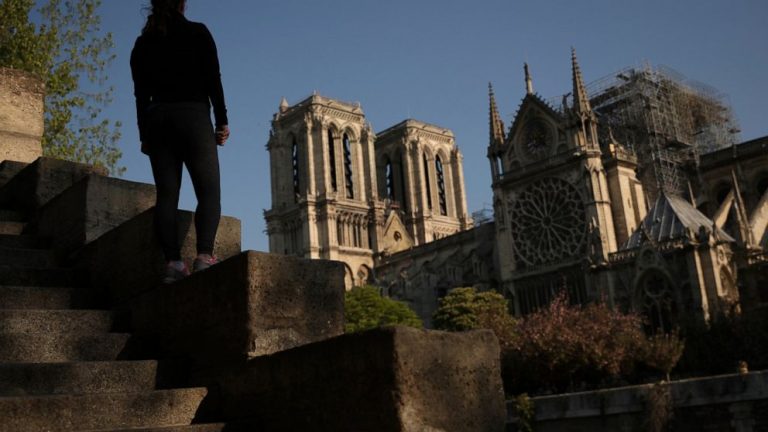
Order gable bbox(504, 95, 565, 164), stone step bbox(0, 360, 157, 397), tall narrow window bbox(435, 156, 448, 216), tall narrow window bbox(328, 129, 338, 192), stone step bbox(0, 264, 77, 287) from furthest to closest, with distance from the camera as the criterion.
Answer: tall narrow window bbox(435, 156, 448, 216) → tall narrow window bbox(328, 129, 338, 192) → gable bbox(504, 95, 565, 164) → stone step bbox(0, 264, 77, 287) → stone step bbox(0, 360, 157, 397)

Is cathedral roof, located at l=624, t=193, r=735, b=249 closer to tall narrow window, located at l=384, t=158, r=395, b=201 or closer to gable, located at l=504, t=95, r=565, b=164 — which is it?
gable, located at l=504, t=95, r=565, b=164

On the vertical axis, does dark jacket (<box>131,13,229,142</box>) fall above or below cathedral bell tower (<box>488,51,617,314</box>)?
below

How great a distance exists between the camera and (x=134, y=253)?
5.26 meters

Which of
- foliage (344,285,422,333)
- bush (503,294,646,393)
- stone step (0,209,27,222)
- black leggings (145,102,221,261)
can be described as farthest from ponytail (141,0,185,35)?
foliage (344,285,422,333)

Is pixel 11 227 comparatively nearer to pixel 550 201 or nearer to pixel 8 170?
pixel 8 170

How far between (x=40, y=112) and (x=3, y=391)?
21.6ft

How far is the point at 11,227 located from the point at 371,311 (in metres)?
37.5

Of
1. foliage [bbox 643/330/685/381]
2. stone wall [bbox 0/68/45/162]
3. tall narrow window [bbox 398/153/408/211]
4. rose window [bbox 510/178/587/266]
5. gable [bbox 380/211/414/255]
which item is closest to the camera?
stone wall [bbox 0/68/45/162]

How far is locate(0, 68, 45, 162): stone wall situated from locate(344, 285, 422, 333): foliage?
33.7 metres

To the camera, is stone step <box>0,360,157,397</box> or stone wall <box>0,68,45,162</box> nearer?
stone step <box>0,360,157,397</box>

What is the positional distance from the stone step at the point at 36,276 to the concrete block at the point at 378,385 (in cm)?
210

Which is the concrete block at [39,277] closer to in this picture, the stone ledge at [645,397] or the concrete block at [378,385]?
the concrete block at [378,385]

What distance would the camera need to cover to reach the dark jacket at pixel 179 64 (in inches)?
186

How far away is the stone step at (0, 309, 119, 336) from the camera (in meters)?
4.36
